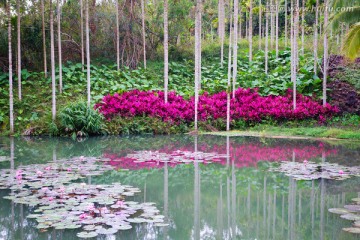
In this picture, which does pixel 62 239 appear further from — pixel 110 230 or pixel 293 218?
pixel 293 218

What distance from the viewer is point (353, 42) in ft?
36.4

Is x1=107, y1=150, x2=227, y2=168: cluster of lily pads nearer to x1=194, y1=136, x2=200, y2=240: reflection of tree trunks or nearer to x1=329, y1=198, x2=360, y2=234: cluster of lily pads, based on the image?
x1=194, y1=136, x2=200, y2=240: reflection of tree trunks

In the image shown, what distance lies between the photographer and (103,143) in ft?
42.2

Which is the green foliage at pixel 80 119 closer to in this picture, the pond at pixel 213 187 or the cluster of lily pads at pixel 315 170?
the pond at pixel 213 187

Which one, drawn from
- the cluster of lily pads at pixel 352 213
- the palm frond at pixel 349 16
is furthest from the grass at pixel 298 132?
the cluster of lily pads at pixel 352 213

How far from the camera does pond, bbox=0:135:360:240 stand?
4680 millimetres

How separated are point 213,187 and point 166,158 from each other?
9.42 feet

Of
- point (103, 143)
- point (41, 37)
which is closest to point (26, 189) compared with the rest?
point (103, 143)

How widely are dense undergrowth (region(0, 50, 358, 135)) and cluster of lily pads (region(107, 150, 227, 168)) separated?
217 inches

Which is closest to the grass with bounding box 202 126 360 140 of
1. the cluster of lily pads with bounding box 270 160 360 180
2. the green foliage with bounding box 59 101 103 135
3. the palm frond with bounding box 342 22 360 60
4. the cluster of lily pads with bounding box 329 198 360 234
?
the palm frond with bounding box 342 22 360 60

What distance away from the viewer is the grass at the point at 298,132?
44.8ft

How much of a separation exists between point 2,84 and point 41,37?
315 centimetres

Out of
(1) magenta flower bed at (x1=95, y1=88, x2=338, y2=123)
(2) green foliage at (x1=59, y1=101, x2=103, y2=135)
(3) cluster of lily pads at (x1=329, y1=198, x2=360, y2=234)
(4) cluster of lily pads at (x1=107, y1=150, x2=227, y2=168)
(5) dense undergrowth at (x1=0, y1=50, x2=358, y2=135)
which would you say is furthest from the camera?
(1) magenta flower bed at (x1=95, y1=88, x2=338, y2=123)

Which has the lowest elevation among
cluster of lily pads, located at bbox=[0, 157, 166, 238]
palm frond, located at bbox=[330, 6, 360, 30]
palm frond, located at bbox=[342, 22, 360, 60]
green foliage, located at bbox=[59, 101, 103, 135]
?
cluster of lily pads, located at bbox=[0, 157, 166, 238]
